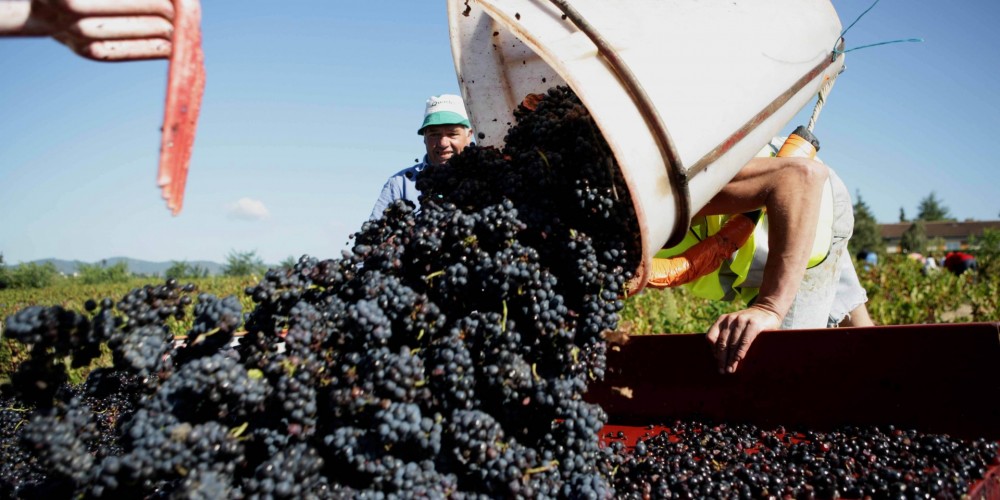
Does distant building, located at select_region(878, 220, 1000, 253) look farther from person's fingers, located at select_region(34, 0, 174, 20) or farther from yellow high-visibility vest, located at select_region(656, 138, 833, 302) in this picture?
person's fingers, located at select_region(34, 0, 174, 20)

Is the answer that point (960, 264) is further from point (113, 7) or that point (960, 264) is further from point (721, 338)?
point (113, 7)

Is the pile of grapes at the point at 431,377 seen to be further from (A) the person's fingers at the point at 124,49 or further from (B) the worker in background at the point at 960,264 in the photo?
(B) the worker in background at the point at 960,264

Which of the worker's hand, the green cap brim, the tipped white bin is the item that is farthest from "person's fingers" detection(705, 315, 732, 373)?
the green cap brim

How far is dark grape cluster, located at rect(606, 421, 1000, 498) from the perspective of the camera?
1868 mm

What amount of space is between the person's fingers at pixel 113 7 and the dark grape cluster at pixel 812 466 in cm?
187

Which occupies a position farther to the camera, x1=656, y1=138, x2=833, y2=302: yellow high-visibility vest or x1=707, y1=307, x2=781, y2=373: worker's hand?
x1=656, y1=138, x2=833, y2=302: yellow high-visibility vest

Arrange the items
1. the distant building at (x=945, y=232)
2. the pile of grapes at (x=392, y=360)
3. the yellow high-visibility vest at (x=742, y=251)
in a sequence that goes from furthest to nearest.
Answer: the distant building at (x=945, y=232)
the yellow high-visibility vest at (x=742, y=251)
the pile of grapes at (x=392, y=360)

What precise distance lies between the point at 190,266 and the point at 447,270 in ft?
140

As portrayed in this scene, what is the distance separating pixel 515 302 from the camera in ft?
6.27

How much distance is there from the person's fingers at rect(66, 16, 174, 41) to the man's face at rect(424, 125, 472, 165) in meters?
3.92

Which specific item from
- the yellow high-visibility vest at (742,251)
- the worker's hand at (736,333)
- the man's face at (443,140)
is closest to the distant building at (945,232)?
the man's face at (443,140)

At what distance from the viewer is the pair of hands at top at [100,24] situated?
3.59 feet

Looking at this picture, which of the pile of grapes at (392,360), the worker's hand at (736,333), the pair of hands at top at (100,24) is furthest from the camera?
the worker's hand at (736,333)

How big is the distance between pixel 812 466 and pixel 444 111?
3.96 m
